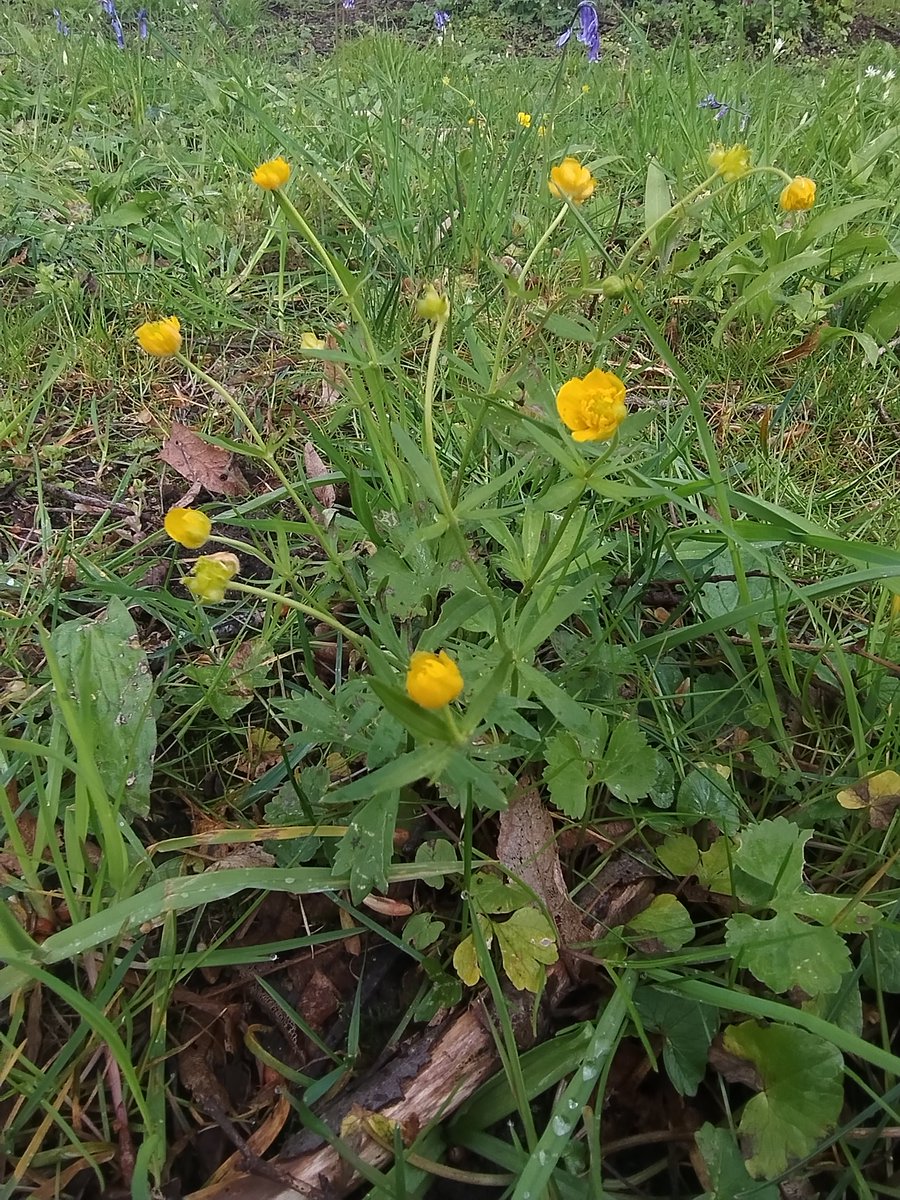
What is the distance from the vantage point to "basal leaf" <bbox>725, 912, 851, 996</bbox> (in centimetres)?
82

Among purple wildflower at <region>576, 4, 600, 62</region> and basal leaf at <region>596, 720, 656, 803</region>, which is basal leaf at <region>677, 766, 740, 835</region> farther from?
purple wildflower at <region>576, 4, 600, 62</region>

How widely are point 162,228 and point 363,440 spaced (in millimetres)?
976

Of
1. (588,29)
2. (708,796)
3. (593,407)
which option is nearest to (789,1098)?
(708,796)

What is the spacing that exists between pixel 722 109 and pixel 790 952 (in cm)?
241

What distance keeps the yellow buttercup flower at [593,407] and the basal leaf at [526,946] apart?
55cm

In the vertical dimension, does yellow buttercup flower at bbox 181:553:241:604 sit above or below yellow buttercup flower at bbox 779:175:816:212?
below

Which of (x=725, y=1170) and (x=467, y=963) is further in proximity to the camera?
(x=467, y=963)

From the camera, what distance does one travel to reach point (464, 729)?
71cm

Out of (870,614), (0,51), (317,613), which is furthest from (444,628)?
(0,51)

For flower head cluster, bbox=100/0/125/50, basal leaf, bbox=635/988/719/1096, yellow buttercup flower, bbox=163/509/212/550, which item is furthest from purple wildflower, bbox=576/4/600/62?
basal leaf, bbox=635/988/719/1096

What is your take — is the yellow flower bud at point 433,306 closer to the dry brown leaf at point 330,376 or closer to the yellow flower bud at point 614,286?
the yellow flower bud at point 614,286

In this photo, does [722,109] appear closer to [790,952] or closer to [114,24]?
[790,952]

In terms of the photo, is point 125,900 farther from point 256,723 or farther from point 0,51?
point 0,51

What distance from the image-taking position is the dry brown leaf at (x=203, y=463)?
57.5 inches
